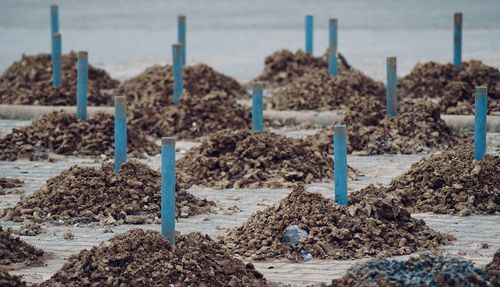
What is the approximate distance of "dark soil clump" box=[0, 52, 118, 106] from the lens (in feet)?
66.4

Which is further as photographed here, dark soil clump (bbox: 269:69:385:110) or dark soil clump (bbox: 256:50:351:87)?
dark soil clump (bbox: 256:50:351:87)

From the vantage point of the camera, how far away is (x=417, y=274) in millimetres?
8195

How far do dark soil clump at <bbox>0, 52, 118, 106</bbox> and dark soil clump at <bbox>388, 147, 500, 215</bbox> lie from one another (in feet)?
26.8

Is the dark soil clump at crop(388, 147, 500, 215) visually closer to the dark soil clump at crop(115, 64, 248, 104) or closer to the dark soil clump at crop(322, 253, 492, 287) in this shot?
the dark soil clump at crop(322, 253, 492, 287)

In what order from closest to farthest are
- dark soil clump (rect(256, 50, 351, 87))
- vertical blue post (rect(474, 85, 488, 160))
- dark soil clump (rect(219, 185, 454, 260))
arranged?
1. dark soil clump (rect(219, 185, 454, 260))
2. vertical blue post (rect(474, 85, 488, 160))
3. dark soil clump (rect(256, 50, 351, 87))

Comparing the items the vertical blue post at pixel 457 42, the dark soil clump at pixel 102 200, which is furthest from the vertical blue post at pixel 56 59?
the dark soil clump at pixel 102 200

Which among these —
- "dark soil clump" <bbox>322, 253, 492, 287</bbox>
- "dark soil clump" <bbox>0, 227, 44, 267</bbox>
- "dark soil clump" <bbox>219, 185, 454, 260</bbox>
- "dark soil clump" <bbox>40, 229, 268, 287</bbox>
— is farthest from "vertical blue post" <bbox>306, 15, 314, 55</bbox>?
"dark soil clump" <bbox>322, 253, 492, 287</bbox>

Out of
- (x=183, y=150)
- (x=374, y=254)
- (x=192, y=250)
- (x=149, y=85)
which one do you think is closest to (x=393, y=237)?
(x=374, y=254)

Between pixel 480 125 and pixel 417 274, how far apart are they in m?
5.08

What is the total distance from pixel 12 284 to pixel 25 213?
3.76 m

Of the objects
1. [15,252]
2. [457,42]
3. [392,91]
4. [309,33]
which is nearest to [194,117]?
[392,91]

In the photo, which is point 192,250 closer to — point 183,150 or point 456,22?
point 183,150

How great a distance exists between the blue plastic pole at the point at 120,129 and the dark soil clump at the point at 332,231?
1.68 meters

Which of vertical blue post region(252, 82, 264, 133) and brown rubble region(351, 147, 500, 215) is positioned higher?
vertical blue post region(252, 82, 264, 133)
